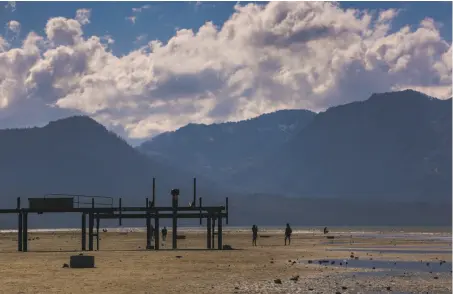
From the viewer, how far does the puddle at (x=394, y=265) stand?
43594 millimetres

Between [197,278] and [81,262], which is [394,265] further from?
[81,262]

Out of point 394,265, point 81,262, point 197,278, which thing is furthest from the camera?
point 394,265

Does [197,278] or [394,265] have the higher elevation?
[197,278]

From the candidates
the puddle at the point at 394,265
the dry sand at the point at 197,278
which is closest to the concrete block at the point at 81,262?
the dry sand at the point at 197,278

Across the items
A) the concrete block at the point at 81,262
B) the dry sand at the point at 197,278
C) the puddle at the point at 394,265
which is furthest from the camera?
the puddle at the point at 394,265

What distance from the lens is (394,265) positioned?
155 feet

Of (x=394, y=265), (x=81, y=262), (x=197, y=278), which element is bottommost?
(x=394, y=265)

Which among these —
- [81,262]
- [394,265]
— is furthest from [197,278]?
[394,265]

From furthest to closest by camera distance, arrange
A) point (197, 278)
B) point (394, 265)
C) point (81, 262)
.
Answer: point (394, 265)
point (81, 262)
point (197, 278)

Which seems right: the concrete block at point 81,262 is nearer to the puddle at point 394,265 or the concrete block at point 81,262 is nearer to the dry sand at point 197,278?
the dry sand at point 197,278

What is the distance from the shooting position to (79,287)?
3231 centimetres

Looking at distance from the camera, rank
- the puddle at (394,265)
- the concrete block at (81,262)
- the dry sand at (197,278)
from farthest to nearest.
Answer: the puddle at (394,265), the concrete block at (81,262), the dry sand at (197,278)

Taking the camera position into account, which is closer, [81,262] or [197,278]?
[197,278]

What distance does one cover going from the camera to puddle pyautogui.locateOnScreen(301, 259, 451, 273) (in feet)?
143
